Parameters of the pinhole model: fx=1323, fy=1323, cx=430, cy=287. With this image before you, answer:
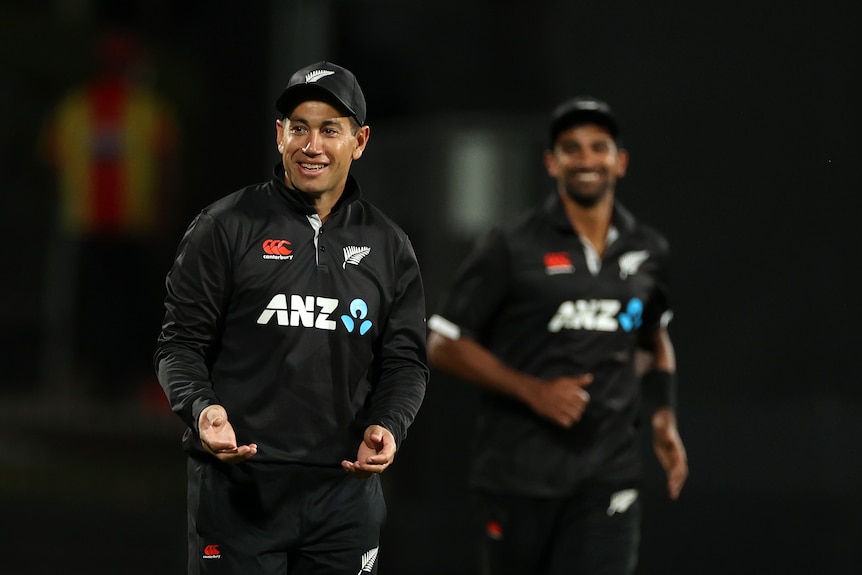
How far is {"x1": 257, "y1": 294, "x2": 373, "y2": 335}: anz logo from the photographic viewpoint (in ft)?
9.18

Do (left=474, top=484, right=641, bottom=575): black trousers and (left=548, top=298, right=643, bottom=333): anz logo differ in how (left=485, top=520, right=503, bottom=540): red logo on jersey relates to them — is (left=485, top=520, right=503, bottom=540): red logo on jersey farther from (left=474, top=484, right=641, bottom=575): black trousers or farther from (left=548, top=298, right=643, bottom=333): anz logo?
(left=548, top=298, right=643, bottom=333): anz logo

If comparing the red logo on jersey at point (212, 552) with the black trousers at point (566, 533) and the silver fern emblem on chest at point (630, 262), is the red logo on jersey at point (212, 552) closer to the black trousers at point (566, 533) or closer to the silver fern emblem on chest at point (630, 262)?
the black trousers at point (566, 533)

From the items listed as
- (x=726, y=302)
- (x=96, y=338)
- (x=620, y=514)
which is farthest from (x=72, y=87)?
(x=620, y=514)

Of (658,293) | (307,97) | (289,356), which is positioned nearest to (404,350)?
(289,356)

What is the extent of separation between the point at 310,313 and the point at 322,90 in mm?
474

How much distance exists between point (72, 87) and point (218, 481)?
6493 millimetres

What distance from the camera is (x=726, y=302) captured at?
5.25 meters

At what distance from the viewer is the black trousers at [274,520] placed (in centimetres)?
281

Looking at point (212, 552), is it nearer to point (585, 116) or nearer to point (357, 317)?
point (357, 317)

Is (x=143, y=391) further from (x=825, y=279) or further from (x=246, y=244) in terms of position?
(x=246, y=244)

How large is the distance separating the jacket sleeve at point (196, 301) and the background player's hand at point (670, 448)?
5.81 ft

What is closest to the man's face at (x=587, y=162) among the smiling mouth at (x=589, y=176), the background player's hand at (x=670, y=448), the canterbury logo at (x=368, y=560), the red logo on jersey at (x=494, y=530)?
the smiling mouth at (x=589, y=176)

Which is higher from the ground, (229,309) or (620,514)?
(229,309)

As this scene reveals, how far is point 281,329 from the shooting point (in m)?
2.79
